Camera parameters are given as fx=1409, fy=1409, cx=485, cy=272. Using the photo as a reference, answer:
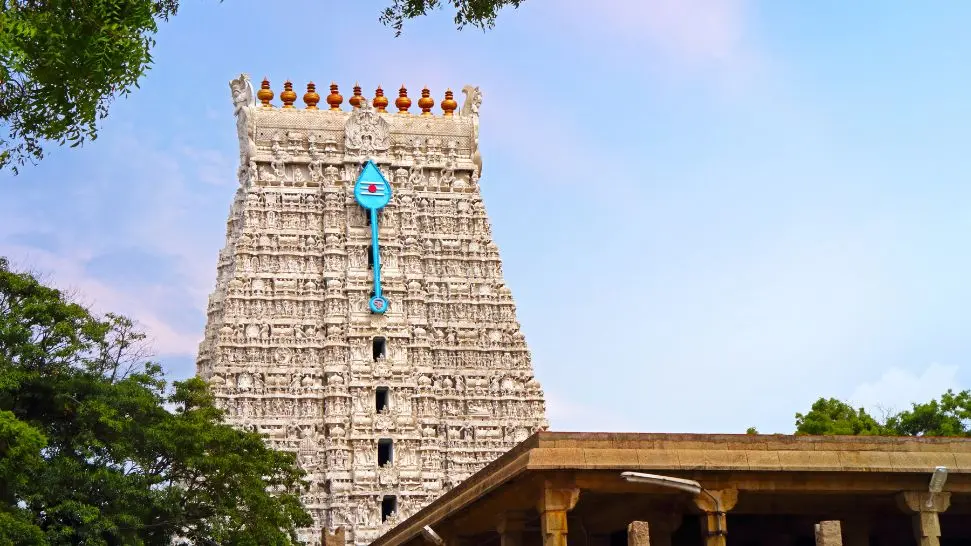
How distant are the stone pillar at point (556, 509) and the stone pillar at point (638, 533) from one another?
21.1 feet

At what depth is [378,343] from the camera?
6669 centimetres

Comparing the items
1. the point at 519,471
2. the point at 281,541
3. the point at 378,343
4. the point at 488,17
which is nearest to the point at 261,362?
the point at 378,343

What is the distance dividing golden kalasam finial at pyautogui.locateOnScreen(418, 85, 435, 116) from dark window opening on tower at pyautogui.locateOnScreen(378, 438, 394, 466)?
1742 cm

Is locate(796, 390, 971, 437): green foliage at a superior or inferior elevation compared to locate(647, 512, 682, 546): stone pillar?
superior

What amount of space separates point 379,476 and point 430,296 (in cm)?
953

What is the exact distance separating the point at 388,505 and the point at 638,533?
3401cm

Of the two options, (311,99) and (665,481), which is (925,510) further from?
(311,99)

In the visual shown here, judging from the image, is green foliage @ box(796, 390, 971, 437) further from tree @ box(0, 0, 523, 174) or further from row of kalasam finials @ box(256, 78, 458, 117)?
tree @ box(0, 0, 523, 174)

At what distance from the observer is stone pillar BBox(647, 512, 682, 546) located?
27.9 m

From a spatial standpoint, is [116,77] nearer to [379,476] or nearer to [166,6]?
[166,6]

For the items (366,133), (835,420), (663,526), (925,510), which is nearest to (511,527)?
(663,526)

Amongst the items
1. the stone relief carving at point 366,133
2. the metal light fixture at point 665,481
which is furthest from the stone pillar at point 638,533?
the stone relief carving at point 366,133

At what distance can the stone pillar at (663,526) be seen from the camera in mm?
27906

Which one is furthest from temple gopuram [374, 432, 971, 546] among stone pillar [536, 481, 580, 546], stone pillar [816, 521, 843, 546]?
stone pillar [816, 521, 843, 546]
